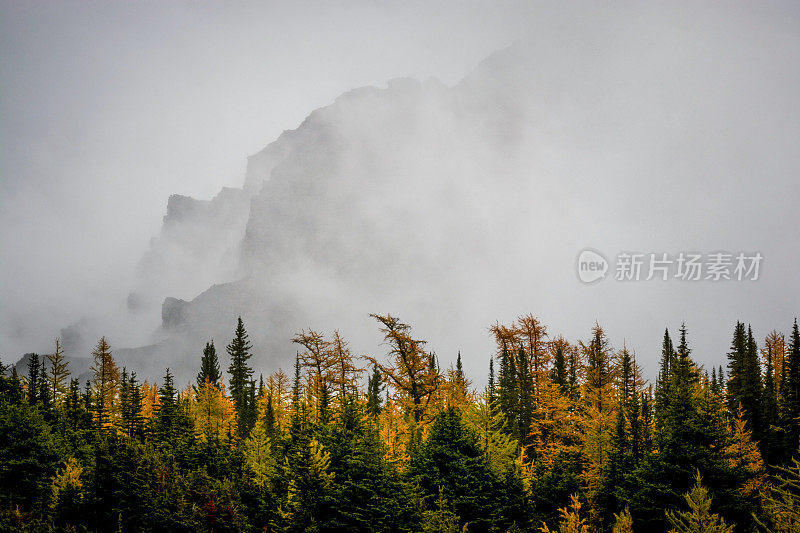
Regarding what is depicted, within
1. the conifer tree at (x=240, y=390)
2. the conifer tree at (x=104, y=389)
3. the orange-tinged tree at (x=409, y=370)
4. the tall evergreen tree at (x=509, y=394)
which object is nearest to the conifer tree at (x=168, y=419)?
the conifer tree at (x=104, y=389)

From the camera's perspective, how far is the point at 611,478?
104 feet

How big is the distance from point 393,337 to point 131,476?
62.0ft

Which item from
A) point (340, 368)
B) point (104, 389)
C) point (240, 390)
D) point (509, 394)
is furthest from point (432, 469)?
point (104, 389)

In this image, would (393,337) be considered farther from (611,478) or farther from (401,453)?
(611,478)

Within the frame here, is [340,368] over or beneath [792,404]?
over

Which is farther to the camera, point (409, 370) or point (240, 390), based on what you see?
point (240, 390)

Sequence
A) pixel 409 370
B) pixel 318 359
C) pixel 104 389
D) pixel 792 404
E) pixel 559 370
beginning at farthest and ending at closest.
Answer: pixel 104 389 → pixel 792 404 → pixel 318 359 → pixel 559 370 → pixel 409 370

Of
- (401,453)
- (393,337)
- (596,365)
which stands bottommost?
(401,453)

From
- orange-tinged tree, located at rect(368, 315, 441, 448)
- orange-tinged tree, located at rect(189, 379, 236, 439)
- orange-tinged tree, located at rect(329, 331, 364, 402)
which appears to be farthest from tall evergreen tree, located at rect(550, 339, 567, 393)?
orange-tinged tree, located at rect(189, 379, 236, 439)

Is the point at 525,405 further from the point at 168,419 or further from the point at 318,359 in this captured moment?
the point at 168,419

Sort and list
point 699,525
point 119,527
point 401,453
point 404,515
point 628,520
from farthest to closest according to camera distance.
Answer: point 401,453 → point 119,527 → point 404,515 → point 628,520 → point 699,525

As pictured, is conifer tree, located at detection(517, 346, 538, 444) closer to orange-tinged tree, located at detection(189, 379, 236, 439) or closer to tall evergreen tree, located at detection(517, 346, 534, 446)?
tall evergreen tree, located at detection(517, 346, 534, 446)

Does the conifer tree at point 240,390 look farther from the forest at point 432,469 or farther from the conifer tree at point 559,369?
the conifer tree at point 559,369

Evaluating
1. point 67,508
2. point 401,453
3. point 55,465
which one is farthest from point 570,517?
point 55,465
